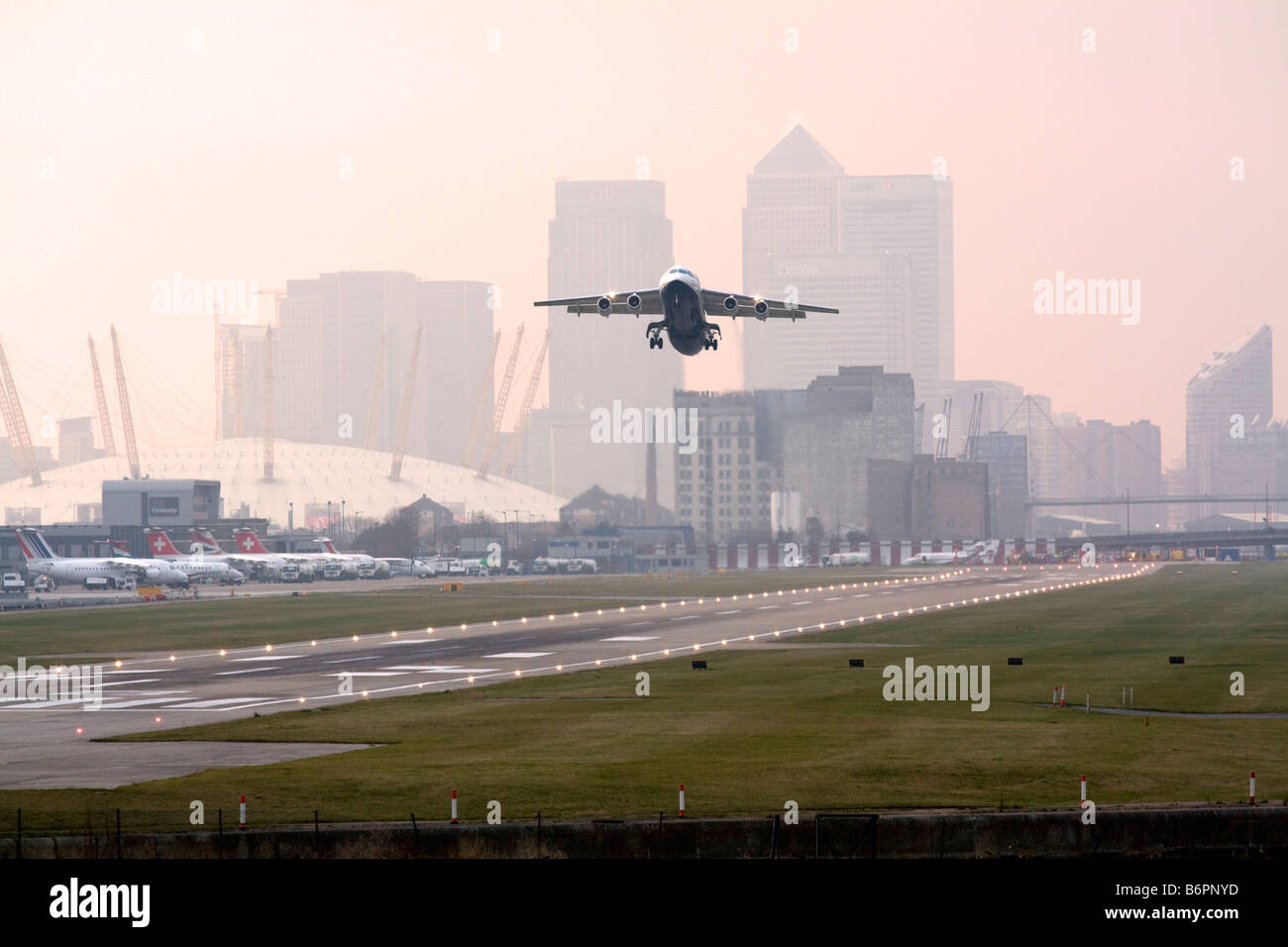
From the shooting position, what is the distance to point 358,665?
75.2 metres

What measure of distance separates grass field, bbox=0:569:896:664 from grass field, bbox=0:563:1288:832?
1496 inches

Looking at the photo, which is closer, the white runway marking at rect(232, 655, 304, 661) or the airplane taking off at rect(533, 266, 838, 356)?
the airplane taking off at rect(533, 266, 838, 356)

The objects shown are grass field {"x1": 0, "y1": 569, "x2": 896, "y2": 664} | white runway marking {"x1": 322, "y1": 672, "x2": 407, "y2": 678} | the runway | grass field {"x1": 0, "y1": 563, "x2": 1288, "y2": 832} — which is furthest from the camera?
grass field {"x1": 0, "y1": 569, "x2": 896, "y2": 664}

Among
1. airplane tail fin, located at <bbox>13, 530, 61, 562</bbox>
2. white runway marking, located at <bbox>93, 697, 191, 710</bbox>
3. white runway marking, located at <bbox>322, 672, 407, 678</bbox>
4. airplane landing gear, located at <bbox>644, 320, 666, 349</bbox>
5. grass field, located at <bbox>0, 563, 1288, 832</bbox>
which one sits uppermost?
airplane landing gear, located at <bbox>644, 320, 666, 349</bbox>

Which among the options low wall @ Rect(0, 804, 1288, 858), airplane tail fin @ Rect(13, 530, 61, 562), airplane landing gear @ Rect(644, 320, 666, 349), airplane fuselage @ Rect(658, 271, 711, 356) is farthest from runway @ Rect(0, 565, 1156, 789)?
airplane tail fin @ Rect(13, 530, 61, 562)

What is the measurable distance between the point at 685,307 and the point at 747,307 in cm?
1028

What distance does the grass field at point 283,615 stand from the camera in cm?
9475

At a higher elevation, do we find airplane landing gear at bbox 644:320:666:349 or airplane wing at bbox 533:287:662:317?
airplane wing at bbox 533:287:662:317

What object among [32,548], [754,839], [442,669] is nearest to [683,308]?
[442,669]

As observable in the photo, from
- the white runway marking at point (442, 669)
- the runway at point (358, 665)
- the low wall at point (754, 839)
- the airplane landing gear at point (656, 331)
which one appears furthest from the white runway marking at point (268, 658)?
the low wall at point (754, 839)

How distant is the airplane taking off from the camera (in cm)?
6506

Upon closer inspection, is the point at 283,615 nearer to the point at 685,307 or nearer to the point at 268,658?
the point at 268,658

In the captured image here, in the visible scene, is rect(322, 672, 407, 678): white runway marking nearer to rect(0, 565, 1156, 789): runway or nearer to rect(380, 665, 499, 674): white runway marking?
rect(0, 565, 1156, 789): runway

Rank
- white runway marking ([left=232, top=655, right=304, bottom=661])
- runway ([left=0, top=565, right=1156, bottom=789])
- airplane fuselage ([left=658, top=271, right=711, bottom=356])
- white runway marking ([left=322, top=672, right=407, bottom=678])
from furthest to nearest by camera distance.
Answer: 1. white runway marking ([left=232, top=655, right=304, bottom=661])
2. white runway marking ([left=322, top=672, right=407, bottom=678])
3. airplane fuselage ([left=658, top=271, right=711, bottom=356])
4. runway ([left=0, top=565, right=1156, bottom=789])
